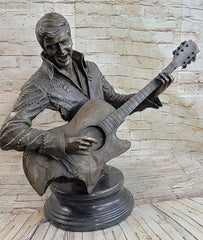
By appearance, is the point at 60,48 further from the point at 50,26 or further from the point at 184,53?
the point at 184,53

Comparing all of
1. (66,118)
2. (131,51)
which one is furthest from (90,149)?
(131,51)

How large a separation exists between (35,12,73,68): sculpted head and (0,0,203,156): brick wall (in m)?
0.55

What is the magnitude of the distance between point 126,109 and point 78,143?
0.79 ft

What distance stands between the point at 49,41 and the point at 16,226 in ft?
2.13

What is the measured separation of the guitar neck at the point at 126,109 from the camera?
117 cm

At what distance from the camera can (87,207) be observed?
121 cm

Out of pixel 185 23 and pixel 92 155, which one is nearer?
pixel 92 155

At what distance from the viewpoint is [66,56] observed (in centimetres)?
116

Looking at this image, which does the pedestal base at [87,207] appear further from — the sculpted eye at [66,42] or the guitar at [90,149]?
the sculpted eye at [66,42]

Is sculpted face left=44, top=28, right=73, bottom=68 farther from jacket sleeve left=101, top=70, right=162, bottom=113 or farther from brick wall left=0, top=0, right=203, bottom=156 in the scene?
brick wall left=0, top=0, right=203, bottom=156

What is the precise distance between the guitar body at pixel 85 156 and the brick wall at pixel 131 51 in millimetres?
618

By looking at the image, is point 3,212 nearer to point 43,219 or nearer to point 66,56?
point 43,219

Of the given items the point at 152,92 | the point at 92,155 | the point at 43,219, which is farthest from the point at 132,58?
the point at 43,219

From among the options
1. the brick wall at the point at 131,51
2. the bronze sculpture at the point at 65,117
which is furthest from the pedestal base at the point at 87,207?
the brick wall at the point at 131,51
